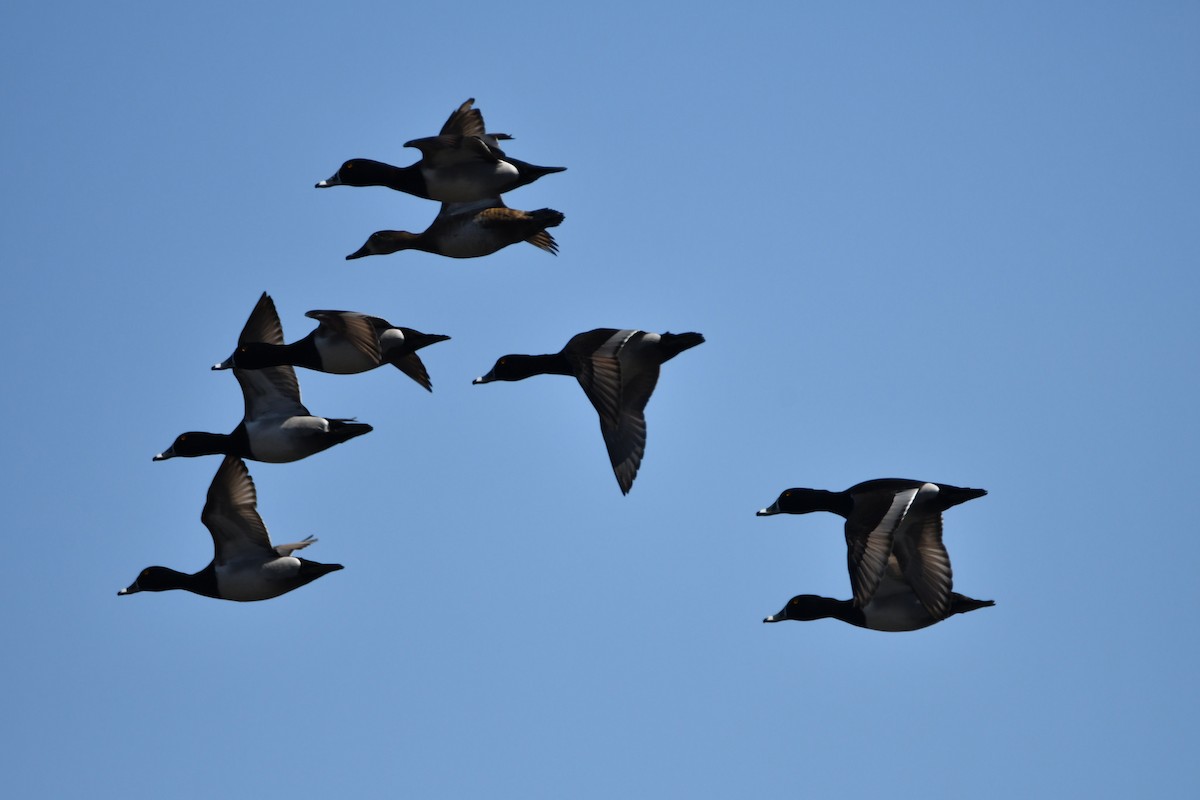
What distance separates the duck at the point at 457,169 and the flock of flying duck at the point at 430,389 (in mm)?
20

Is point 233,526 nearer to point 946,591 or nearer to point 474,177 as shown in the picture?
point 474,177

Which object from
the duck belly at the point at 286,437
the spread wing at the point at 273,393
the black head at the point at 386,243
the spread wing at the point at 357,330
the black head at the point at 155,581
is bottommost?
the black head at the point at 155,581

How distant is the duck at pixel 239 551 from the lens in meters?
29.5

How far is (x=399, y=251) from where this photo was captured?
Answer: 30.7 meters

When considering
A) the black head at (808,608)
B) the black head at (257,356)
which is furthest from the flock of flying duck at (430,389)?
the black head at (808,608)

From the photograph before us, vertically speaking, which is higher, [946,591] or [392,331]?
[392,331]

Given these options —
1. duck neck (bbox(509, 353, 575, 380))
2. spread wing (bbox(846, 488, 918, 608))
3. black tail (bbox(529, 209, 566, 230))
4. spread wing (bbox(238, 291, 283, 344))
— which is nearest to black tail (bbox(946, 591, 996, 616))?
spread wing (bbox(846, 488, 918, 608))

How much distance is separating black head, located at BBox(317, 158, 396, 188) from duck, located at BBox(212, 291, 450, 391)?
2.19m

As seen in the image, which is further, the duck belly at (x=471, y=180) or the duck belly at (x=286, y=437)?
the duck belly at (x=286, y=437)

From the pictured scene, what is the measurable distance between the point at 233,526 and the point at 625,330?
6.41 metres

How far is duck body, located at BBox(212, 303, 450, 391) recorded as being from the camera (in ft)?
93.9

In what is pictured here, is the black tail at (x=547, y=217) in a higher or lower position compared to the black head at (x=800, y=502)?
higher

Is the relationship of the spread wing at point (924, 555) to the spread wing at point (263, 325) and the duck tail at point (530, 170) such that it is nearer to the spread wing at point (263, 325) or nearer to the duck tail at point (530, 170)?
the duck tail at point (530, 170)

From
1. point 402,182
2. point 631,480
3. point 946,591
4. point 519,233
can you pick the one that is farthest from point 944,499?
point 402,182
